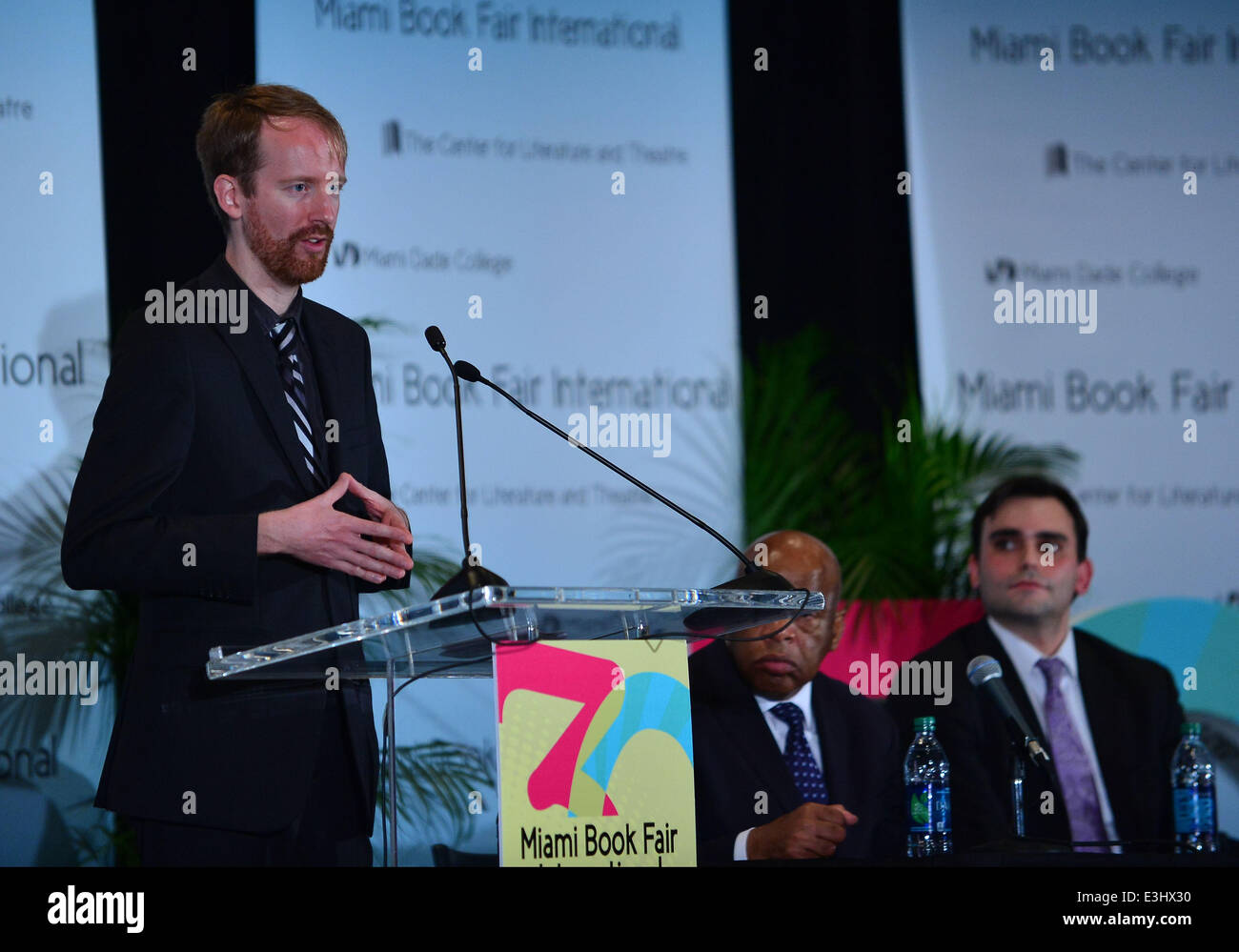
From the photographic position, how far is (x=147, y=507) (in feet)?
8.43

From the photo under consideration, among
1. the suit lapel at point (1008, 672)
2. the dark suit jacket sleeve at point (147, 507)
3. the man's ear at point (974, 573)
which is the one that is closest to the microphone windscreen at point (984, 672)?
the suit lapel at point (1008, 672)

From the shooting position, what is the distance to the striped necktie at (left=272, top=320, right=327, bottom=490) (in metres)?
2.75

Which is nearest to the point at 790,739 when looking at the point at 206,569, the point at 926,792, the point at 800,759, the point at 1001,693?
the point at 800,759

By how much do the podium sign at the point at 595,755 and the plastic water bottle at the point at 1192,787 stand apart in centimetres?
266

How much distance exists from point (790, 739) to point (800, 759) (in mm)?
59

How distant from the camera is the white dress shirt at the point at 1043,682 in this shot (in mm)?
4543

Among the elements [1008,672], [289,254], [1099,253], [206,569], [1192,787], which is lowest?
[1192,787]

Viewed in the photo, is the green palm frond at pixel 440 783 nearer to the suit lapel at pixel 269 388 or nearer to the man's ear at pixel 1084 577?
the suit lapel at pixel 269 388

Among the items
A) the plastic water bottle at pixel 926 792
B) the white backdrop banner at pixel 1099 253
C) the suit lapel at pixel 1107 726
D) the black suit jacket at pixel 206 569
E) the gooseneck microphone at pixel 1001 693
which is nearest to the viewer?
the black suit jacket at pixel 206 569

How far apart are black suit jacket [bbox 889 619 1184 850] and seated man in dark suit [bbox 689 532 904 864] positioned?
1.19 ft

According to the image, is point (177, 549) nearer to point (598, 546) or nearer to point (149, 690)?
point (149, 690)

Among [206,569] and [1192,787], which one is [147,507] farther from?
[1192,787]

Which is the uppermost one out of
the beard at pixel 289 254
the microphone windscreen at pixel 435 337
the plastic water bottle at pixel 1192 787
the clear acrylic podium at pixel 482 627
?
the beard at pixel 289 254

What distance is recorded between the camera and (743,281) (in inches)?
192
